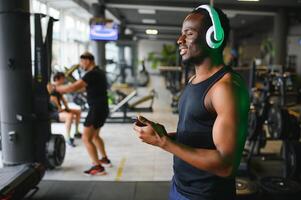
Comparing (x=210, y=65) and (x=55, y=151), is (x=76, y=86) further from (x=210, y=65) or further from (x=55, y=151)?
(x=210, y=65)

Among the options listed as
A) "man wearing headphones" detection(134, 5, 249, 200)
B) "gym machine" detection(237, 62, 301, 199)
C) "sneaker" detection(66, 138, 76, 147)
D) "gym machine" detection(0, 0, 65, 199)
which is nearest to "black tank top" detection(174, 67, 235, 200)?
"man wearing headphones" detection(134, 5, 249, 200)

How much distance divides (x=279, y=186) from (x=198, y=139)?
226cm

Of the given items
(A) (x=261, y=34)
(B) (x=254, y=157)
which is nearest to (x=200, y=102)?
(B) (x=254, y=157)

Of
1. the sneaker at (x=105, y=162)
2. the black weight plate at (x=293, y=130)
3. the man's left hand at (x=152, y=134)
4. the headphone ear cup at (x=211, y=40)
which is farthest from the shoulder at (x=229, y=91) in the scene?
the sneaker at (x=105, y=162)

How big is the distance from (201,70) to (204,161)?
38 cm

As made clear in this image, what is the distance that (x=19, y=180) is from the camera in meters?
2.89

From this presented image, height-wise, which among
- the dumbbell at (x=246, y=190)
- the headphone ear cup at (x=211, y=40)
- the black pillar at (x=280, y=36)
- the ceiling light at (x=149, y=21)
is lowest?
the dumbbell at (x=246, y=190)

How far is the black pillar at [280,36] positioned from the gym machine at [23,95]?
7.72 m

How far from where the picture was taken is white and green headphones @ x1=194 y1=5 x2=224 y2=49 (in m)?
1.16

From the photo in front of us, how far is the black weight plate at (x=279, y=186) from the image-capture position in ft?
9.68

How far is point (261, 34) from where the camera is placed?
15648 millimetres

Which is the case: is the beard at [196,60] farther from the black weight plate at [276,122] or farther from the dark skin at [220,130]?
the black weight plate at [276,122]

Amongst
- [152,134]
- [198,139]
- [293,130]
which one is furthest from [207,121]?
[293,130]

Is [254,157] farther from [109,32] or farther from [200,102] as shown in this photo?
[109,32]
